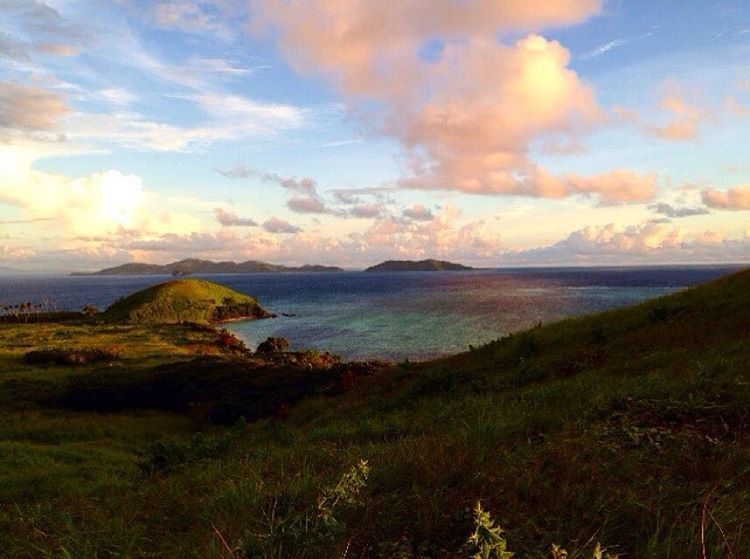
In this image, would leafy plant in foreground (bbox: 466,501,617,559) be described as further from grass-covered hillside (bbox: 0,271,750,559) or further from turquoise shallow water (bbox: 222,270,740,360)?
turquoise shallow water (bbox: 222,270,740,360)

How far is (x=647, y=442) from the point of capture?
6758mm

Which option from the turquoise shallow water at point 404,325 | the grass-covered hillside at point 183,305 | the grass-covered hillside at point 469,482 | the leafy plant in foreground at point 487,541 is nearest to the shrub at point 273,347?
the turquoise shallow water at point 404,325

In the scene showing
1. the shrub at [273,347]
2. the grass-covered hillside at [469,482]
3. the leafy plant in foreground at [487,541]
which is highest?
the leafy plant in foreground at [487,541]

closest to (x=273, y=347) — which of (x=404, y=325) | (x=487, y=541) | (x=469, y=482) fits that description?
(x=404, y=325)

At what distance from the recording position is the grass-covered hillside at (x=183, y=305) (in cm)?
10175

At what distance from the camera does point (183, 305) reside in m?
111

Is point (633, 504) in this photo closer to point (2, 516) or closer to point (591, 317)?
point (2, 516)

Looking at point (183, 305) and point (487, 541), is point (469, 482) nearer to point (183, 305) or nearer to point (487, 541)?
point (487, 541)

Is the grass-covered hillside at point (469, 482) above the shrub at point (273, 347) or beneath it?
above

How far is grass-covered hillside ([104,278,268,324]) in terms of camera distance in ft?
334

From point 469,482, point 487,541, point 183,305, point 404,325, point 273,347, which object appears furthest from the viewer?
point 183,305

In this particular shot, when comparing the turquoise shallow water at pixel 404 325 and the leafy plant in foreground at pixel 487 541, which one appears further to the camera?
the turquoise shallow water at pixel 404 325

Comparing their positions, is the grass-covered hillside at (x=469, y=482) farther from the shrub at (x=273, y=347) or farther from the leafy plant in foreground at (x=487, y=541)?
the shrub at (x=273, y=347)

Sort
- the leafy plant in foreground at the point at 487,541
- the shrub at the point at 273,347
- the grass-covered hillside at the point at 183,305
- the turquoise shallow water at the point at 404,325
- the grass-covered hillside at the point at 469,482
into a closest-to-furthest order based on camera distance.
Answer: the leafy plant in foreground at the point at 487,541
the grass-covered hillside at the point at 469,482
the shrub at the point at 273,347
the turquoise shallow water at the point at 404,325
the grass-covered hillside at the point at 183,305
